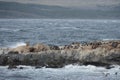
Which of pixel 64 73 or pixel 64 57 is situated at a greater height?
pixel 64 57

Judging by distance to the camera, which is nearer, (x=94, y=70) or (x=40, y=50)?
(x=94, y=70)

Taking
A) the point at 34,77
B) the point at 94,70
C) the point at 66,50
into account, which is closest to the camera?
the point at 34,77

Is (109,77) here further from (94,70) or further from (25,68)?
(25,68)

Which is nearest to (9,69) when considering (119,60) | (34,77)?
(34,77)

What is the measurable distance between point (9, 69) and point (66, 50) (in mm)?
6777

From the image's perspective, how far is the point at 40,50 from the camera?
51531 millimetres

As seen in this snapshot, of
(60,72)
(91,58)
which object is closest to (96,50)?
(91,58)

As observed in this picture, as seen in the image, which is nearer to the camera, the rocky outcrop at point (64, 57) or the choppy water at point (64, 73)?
the choppy water at point (64, 73)

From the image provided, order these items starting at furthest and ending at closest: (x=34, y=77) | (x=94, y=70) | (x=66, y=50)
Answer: (x=66, y=50), (x=94, y=70), (x=34, y=77)

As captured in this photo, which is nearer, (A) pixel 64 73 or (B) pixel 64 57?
(A) pixel 64 73

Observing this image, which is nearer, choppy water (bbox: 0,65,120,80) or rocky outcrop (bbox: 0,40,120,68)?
choppy water (bbox: 0,65,120,80)

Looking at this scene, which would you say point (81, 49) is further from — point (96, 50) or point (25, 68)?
point (25, 68)

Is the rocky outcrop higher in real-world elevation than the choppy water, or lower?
higher

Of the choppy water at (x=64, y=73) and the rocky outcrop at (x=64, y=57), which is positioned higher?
the rocky outcrop at (x=64, y=57)
